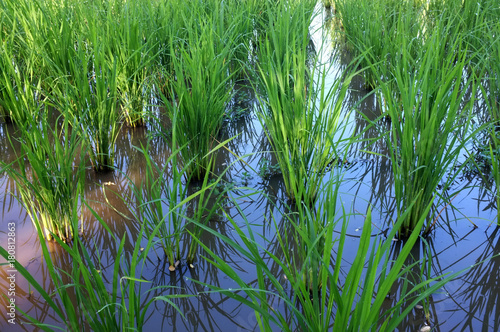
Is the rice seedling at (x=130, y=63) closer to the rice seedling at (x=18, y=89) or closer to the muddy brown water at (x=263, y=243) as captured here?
the muddy brown water at (x=263, y=243)

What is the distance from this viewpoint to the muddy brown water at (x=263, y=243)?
5.27ft

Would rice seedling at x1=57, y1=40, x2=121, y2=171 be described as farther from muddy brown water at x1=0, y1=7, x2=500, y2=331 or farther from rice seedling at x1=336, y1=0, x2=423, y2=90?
rice seedling at x1=336, y1=0, x2=423, y2=90

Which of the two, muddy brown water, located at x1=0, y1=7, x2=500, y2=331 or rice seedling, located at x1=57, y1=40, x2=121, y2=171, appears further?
rice seedling, located at x1=57, y1=40, x2=121, y2=171

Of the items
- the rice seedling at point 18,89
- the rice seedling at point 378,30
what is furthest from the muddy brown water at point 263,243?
the rice seedling at point 378,30

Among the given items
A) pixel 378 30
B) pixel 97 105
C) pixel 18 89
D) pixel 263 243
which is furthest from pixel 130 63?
pixel 378 30

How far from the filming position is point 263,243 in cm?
201

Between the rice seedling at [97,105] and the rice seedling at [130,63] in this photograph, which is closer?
the rice seedling at [97,105]

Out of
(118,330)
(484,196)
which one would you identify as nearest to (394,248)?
(484,196)

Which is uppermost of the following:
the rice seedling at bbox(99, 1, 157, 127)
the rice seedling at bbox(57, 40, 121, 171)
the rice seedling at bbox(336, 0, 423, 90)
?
the rice seedling at bbox(336, 0, 423, 90)

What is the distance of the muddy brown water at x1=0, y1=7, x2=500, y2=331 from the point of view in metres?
1.61

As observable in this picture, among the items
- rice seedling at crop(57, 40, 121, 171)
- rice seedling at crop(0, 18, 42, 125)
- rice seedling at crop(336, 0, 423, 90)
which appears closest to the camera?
rice seedling at crop(57, 40, 121, 171)

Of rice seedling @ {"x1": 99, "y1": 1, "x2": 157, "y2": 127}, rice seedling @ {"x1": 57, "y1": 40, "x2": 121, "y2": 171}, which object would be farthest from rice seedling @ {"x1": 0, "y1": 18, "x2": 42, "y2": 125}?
rice seedling @ {"x1": 99, "y1": 1, "x2": 157, "y2": 127}

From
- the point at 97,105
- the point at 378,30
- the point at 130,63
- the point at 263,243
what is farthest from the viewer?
the point at 378,30

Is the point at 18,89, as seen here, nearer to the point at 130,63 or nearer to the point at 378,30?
the point at 130,63
